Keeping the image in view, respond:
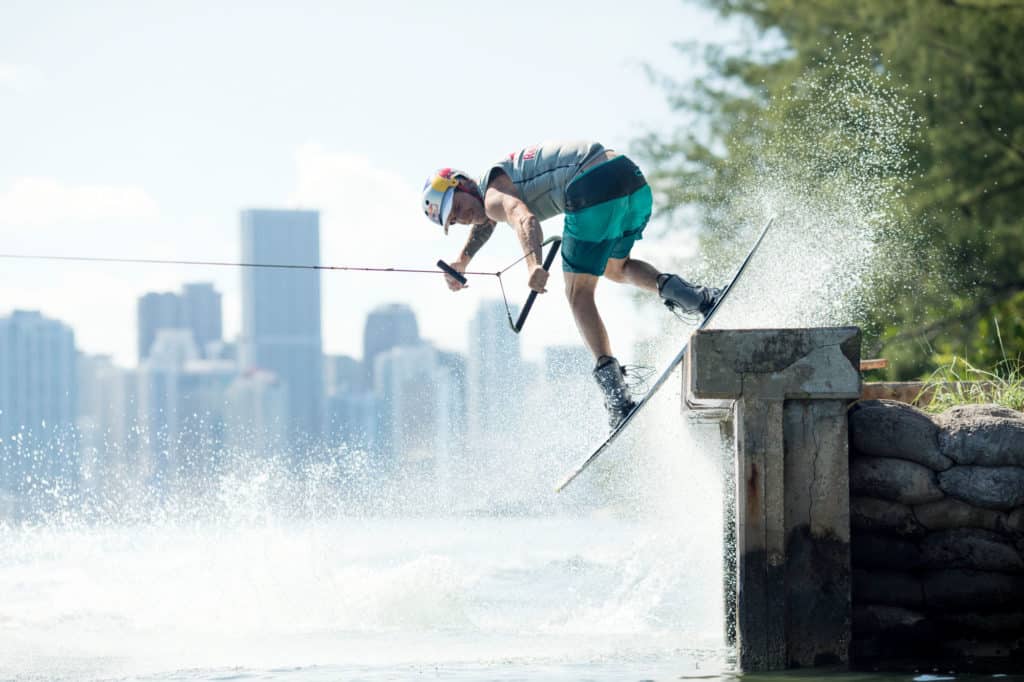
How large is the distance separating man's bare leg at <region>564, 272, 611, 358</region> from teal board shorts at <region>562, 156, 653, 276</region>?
7cm

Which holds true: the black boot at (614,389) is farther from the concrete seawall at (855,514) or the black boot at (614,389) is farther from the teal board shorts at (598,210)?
the concrete seawall at (855,514)

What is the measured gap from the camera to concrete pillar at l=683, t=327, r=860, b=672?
21.1ft

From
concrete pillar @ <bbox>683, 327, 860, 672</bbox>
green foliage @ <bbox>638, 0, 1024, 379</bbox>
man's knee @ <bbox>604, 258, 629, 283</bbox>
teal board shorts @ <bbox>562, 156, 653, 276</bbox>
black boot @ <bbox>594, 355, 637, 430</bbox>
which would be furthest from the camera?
green foliage @ <bbox>638, 0, 1024, 379</bbox>

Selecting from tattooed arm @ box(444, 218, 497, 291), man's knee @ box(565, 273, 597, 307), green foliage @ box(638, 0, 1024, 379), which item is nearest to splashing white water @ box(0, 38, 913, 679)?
man's knee @ box(565, 273, 597, 307)

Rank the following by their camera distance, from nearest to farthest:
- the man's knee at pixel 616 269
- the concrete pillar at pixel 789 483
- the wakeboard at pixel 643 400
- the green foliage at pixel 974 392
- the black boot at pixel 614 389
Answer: the concrete pillar at pixel 789 483
the wakeboard at pixel 643 400
the green foliage at pixel 974 392
the black boot at pixel 614 389
the man's knee at pixel 616 269

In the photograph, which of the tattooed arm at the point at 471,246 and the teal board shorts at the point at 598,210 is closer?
the teal board shorts at the point at 598,210

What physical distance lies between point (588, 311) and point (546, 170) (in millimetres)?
893

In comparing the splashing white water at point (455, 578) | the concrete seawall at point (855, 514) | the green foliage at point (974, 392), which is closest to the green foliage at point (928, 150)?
the splashing white water at point (455, 578)

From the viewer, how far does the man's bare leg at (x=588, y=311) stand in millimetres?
8297

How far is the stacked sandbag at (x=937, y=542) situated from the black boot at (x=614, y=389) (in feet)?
5.55

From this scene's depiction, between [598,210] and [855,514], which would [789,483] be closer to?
[855,514]

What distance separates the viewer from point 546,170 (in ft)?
26.9

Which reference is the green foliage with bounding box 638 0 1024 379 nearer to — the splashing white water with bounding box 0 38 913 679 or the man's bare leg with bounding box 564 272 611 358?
the splashing white water with bounding box 0 38 913 679

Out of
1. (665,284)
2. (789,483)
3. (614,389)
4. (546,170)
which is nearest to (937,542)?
(789,483)
